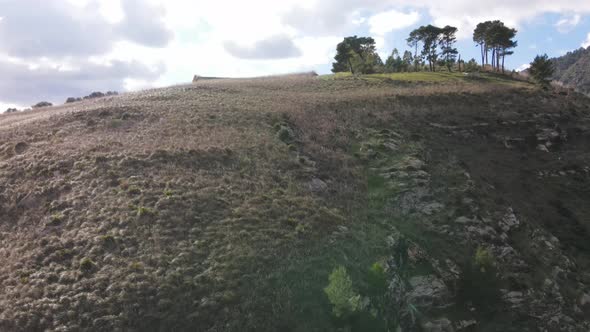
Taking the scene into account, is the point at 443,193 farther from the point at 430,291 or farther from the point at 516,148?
the point at 516,148

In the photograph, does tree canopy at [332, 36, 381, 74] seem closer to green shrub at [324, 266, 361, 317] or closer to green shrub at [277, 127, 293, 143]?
green shrub at [277, 127, 293, 143]

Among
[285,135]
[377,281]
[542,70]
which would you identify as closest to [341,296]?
[377,281]

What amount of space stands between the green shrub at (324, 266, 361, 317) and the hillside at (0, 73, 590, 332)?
0.20ft

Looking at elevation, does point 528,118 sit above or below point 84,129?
below

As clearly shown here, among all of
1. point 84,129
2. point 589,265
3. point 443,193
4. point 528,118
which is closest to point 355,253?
point 443,193

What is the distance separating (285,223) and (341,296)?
7195 mm

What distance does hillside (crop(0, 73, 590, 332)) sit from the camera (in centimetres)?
1775

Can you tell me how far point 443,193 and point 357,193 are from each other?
5637mm

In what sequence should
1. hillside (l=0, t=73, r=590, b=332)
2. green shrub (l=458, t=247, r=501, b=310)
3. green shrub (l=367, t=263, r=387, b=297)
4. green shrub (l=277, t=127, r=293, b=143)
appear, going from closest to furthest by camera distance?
hillside (l=0, t=73, r=590, b=332) < green shrub (l=367, t=263, r=387, b=297) < green shrub (l=458, t=247, r=501, b=310) < green shrub (l=277, t=127, r=293, b=143)

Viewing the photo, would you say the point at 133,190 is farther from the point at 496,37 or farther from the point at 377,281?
the point at 496,37

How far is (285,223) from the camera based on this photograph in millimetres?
23281

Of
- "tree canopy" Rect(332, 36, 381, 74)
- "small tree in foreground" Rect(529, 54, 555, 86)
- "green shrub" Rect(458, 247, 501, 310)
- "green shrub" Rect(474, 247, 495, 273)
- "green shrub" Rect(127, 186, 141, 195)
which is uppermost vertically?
"tree canopy" Rect(332, 36, 381, 74)

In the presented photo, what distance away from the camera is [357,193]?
2855 centimetres

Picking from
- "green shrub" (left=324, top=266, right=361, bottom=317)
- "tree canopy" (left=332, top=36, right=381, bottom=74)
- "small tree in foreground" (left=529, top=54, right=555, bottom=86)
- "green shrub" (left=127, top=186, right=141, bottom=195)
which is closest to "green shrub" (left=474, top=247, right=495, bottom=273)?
"green shrub" (left=324, top=266, right=361, bottom=317)
